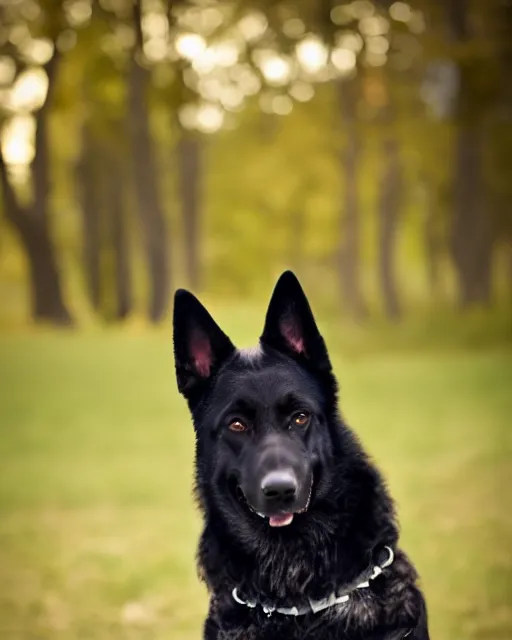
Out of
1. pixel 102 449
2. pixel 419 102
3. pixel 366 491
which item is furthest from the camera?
pixel 419 102

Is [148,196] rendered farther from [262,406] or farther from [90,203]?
[262,406]

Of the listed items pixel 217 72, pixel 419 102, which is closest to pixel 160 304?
pixel 217 72

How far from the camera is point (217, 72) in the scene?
27.8 ft

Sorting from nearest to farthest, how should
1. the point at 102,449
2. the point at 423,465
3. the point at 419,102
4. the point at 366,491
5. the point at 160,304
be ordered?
the point at 366,491
the point at 423,465
the point at 102,449
the point at 160,304
the point at 419,102

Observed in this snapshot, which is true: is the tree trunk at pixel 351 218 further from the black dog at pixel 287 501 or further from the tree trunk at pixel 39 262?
the black dog at pixel 287 501

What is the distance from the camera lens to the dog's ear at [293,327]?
2250 millimetres

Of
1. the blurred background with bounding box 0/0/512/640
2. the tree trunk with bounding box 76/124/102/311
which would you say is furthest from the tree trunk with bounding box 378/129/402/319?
the tree trunk with bounding box 76/124/102/311

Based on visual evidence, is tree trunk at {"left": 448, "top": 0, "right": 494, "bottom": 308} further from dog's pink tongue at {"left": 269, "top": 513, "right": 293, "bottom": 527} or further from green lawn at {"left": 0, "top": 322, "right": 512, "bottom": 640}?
dog's pink tongue at {"left": 269, "top": 513, "right": 293, "bottom": 527}

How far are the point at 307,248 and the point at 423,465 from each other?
814cm

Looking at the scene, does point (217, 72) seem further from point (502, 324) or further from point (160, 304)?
point (502, 324)

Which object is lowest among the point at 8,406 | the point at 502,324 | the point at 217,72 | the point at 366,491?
the point at 366,491

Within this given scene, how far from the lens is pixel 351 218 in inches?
428

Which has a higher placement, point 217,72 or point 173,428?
point 217,72

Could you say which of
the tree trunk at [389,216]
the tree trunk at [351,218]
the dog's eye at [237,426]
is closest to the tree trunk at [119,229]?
the tree trunk at [351,218]
